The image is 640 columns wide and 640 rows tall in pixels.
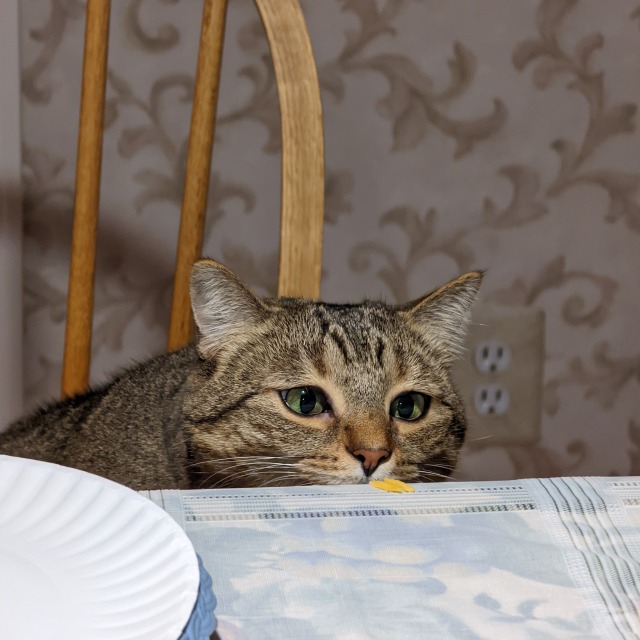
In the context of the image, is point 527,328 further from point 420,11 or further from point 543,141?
point 420,11

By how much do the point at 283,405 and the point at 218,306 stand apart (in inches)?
4.8

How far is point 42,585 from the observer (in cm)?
38

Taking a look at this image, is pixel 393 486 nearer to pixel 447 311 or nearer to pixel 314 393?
pixel 314 393

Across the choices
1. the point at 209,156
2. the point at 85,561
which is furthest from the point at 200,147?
the point at 85,561

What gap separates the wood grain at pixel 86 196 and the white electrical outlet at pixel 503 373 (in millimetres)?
813

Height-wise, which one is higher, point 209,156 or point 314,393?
point 209,156

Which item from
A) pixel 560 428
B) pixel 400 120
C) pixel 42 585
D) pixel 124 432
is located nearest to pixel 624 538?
pixel 42 585

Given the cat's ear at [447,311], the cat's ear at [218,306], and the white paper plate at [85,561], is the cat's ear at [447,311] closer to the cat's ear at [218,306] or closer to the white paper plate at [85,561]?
the cat's ear at [218,306]

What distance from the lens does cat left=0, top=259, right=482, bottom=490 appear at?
2.53 feet

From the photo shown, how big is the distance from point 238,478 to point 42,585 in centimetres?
41

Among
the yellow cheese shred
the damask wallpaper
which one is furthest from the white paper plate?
the damask wallpaper

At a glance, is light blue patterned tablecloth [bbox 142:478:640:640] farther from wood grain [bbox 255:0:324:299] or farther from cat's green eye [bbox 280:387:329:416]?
wood grain [bbox 255:0:324:299]

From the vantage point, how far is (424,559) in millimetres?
466

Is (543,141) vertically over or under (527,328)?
over
